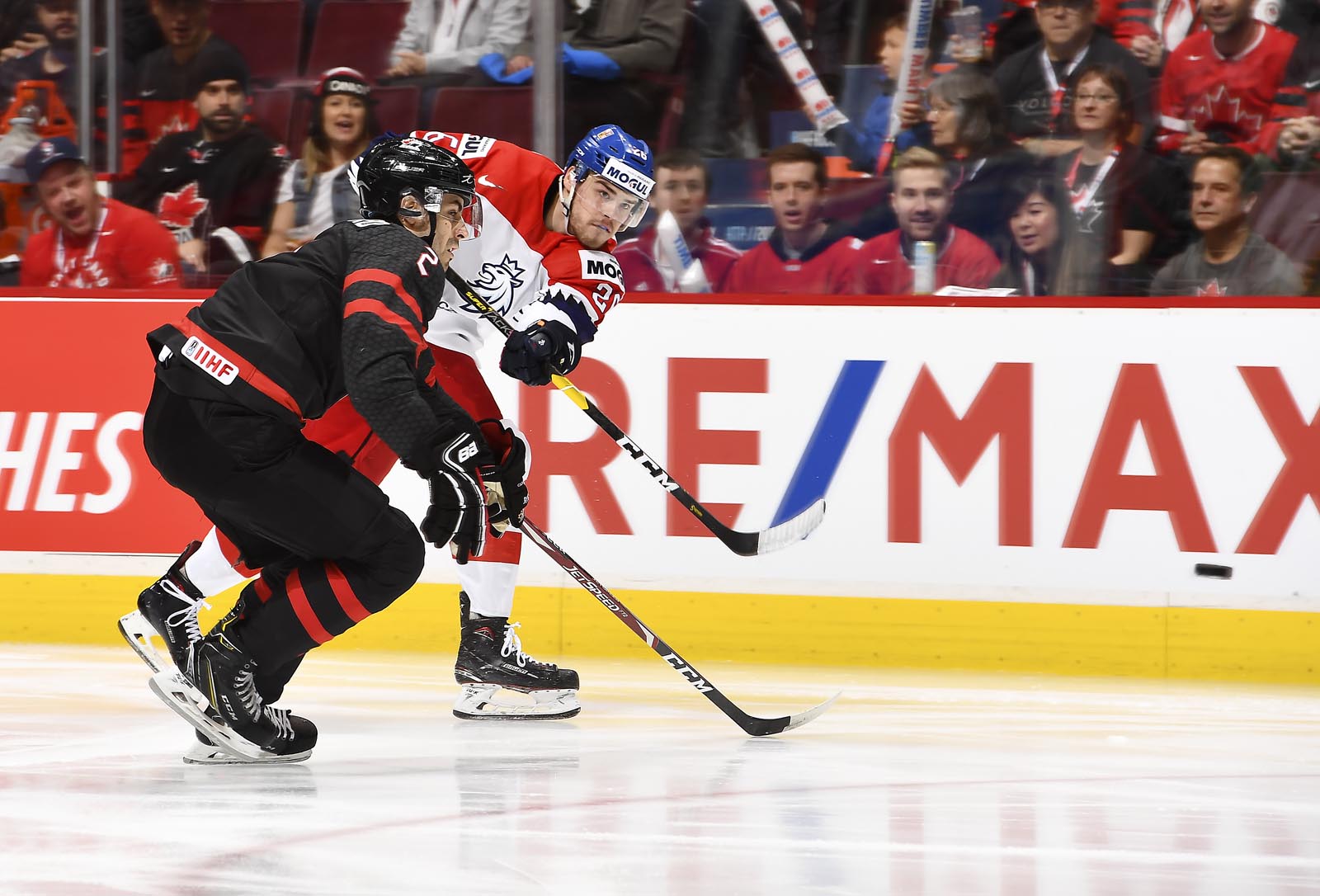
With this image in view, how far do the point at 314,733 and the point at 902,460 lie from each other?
1.69 meters

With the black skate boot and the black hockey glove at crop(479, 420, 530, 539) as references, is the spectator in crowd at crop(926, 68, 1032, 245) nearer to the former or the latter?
the black hockey glove at crop(479, 420, 530, 539)

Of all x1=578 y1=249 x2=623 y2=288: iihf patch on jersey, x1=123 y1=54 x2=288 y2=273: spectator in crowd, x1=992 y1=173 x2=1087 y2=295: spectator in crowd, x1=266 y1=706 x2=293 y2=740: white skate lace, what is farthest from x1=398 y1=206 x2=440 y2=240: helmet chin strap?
x1=123 y1=54 x2=288 y2=273: spectator in crowd

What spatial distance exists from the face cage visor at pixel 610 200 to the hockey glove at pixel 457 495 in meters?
0.90

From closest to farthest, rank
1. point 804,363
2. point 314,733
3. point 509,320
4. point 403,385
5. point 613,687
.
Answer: point 403,385 < point 314,733 < point 509,320 < point 613,687 < point 804,363

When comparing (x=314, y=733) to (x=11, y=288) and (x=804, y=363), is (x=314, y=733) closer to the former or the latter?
(x=804, y=363)

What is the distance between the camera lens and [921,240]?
4016 mm

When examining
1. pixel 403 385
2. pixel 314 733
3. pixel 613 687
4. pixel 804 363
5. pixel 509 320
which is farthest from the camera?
pixel 804 363

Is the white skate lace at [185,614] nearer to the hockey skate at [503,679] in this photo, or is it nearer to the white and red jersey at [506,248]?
the hockey skate at [503,679]

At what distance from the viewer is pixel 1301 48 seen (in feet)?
12.9

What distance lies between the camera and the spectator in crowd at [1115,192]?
12.7 feet

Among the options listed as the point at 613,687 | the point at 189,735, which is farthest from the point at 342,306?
the point at 613,687

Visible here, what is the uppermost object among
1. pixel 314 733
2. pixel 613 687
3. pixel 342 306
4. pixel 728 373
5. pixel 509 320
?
pixel 342 306

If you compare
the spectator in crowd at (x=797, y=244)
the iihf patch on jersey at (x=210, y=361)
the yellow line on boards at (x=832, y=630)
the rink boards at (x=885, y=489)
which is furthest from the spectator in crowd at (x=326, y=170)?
the iihf patch on jersey at (x=210, y=361)

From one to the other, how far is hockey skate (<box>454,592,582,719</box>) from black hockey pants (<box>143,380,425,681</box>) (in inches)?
27.9
